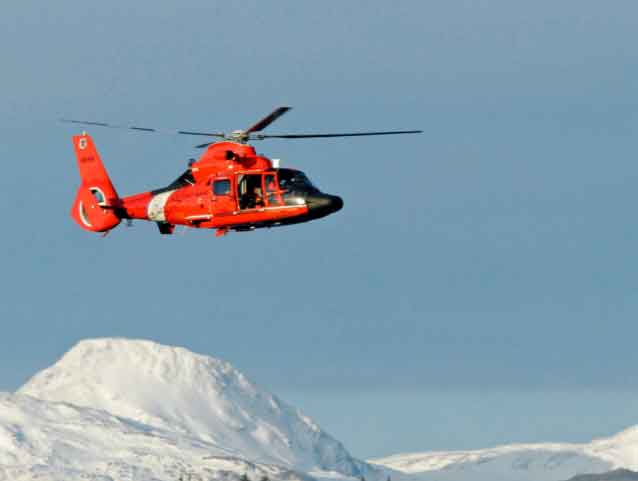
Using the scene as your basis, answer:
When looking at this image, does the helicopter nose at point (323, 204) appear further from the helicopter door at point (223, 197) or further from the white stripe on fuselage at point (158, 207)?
the white stripe on fuselage at point (158, 207)

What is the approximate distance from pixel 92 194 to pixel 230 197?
19714 mm

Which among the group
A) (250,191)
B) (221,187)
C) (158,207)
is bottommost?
(250,191)

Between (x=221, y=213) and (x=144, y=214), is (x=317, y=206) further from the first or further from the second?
(x=144, y=214)

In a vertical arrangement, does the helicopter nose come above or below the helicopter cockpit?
below

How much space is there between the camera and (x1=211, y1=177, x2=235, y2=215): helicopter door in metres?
146

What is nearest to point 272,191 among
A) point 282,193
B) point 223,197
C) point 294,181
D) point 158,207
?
point 282,193

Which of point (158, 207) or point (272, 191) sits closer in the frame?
point (272, 191)

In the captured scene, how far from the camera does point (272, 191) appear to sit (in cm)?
14450

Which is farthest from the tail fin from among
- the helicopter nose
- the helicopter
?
the helicopter nose

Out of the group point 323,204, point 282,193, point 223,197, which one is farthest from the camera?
point 223,197

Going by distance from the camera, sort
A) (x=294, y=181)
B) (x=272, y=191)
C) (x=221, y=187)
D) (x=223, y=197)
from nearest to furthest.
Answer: (x=272, y=191) < (x=294, y=181) < (x=223, y=197) < (x=221, y=187)

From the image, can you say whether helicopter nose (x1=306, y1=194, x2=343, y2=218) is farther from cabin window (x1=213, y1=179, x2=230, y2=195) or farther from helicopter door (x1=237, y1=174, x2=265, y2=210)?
cabin window (x1=213, y1=179, x2=230, y2=195)

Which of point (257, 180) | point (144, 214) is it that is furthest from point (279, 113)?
point (144, 214)

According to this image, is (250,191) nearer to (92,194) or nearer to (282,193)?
(282,193)
